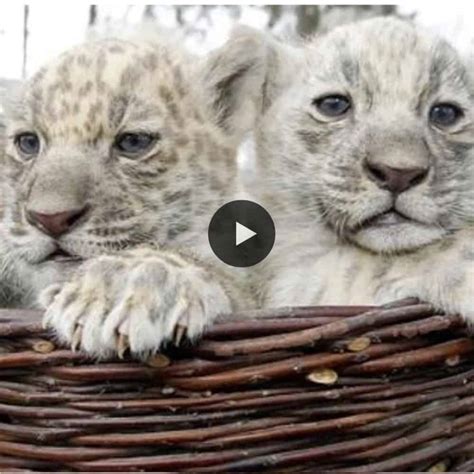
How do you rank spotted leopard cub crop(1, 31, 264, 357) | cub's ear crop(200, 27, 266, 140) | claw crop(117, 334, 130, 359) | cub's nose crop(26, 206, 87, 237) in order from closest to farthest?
claw crop(117, 334, 130, 359) < spotted leopard cub crop(1, 31, 264, 357) < cub's nose crop(26, 206, 87, 237) < cub's ear crop(200, 27, 266, 140)

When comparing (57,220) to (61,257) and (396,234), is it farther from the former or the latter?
(396,234)

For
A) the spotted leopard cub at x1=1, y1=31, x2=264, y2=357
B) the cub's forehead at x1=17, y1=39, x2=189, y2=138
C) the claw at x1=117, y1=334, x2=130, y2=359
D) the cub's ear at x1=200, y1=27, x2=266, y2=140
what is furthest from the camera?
the cub's ear at x1=200, y1=27, x2=266, y2=140

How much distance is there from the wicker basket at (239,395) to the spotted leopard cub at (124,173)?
0.08 metres

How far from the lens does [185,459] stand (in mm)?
1332

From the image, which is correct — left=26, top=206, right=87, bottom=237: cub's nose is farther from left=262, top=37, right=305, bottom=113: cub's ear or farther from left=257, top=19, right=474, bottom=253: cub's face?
left=262, top=37, right=305, bottom=113: cub's ear

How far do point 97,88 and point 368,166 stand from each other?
19.9 inches

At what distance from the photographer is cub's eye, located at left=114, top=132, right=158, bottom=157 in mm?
1770

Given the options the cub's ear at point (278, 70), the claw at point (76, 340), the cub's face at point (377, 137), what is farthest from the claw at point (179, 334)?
the cub's ear at point (278, 70)

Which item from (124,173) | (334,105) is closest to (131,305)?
(124,173)

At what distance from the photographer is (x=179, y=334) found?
1330mm

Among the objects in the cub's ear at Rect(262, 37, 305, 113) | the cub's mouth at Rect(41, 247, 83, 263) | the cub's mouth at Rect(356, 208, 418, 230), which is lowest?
the cub's mouth at Rect(41, 247, 83, 263)

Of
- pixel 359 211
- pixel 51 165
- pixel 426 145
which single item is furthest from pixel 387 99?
pixel 51 165

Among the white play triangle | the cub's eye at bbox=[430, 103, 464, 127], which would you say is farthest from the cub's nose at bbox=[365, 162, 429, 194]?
the white play triangle

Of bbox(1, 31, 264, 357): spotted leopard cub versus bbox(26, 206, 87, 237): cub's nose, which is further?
bbox(26, 206, 87, 237): cub's nose
